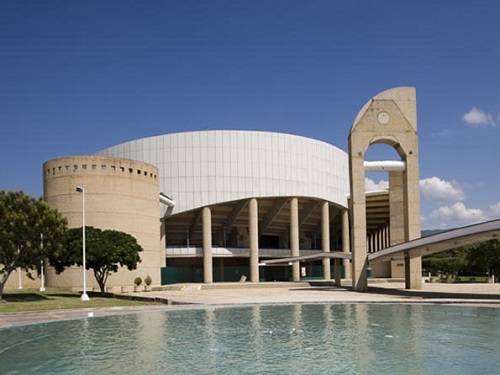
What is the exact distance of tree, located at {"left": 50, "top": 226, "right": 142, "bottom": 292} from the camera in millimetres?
46531

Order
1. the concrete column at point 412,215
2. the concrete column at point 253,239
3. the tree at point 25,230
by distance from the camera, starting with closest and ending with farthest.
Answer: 1. the tree at point 25,230
2. the concrete column at point 412,215
3. the concrete column at point 253,239

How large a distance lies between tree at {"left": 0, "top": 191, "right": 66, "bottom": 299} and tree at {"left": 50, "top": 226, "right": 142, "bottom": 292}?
137 inches

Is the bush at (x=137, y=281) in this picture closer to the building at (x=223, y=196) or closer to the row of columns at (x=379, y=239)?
the building at (x=223, y=196)

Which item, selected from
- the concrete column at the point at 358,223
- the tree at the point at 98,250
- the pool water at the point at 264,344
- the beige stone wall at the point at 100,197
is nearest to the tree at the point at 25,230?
the tree at the point at 98,250

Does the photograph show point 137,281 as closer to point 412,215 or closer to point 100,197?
point 100,197

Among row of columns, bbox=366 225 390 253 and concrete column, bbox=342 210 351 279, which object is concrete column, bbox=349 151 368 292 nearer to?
concrete column, bbox=342 210 351 279

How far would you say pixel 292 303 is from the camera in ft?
117

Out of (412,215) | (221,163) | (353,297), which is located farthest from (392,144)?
(221,163)

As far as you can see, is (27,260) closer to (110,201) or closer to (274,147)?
(110,201)

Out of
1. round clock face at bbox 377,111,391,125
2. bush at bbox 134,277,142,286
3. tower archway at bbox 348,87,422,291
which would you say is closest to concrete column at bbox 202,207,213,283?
bush at bbox 134,277,142,286

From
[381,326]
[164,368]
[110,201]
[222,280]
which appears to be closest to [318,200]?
[222,280]

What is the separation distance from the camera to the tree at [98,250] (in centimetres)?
4653

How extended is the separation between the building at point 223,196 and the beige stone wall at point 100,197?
0.11 metres

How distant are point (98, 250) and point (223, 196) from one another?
31995 mm
